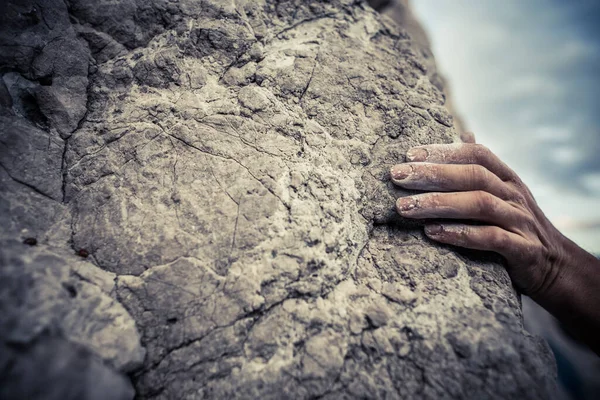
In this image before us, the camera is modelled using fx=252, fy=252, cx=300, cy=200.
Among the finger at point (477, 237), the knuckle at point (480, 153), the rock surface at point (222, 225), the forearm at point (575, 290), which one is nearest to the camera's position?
the rock surface at point (222, 225)

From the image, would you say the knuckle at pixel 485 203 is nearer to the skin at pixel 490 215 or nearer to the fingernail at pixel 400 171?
the skin at pixel 490 215

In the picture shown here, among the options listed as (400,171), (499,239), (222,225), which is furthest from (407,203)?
(222,225)

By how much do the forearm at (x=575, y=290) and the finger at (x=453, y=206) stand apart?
2.16 ft

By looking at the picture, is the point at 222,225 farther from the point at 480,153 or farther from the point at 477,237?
the point at 480,153

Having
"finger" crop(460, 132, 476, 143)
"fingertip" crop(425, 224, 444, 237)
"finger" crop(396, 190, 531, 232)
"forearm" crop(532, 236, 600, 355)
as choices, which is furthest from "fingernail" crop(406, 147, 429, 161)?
"forearm" crop(532, 236, 600, 355)

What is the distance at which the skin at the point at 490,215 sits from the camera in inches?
40.4

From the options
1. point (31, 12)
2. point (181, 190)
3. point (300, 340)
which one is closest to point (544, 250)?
point (300, 340)

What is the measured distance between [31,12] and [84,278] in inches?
43.3

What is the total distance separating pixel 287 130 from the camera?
1085 millimetres

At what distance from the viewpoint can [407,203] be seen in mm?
1033

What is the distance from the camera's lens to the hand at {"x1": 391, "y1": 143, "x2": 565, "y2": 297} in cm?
102

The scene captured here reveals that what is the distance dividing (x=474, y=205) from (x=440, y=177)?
0.17m

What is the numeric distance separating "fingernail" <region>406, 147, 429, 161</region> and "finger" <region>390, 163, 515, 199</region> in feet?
0.15

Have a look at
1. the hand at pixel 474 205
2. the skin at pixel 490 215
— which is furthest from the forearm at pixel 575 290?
the hand at pixel 474 205
